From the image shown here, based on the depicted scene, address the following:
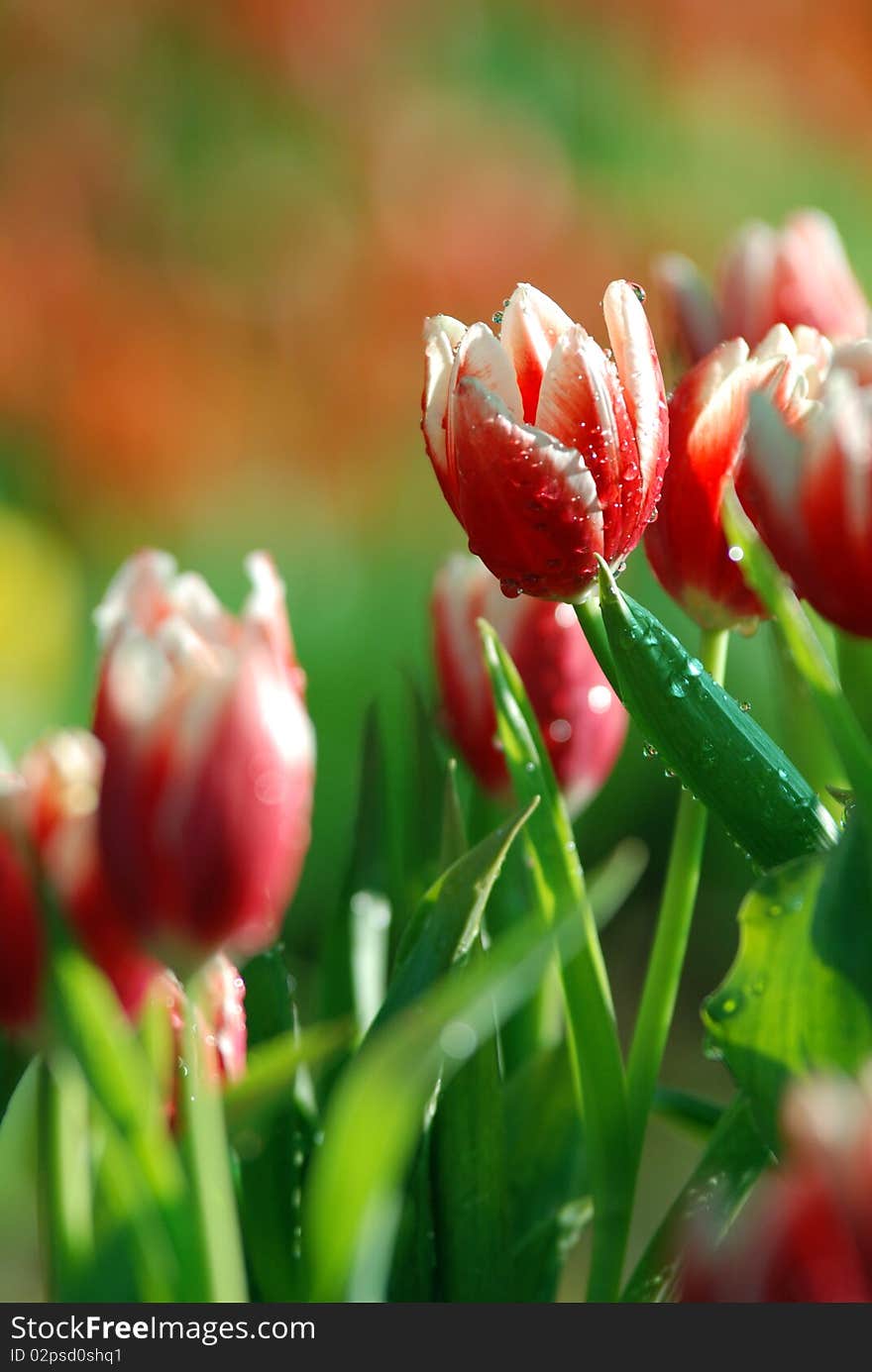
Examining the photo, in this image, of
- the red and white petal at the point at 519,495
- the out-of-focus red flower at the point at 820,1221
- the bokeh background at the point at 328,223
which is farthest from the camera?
Answer: the bokeh background at the point at 328,223

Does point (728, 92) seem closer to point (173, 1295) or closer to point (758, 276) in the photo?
point (758, 276)

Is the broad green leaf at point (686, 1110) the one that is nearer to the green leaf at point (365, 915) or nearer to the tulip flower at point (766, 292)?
the green leaf at point (365, 915)

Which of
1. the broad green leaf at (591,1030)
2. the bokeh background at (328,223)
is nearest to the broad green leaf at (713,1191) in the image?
the broad green leaf at (591,1030)

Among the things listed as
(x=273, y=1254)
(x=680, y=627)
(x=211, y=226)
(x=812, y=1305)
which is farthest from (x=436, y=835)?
(x=211, y=226)

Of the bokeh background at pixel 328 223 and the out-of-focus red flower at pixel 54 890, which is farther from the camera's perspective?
the bokeh background at pixel 328 223

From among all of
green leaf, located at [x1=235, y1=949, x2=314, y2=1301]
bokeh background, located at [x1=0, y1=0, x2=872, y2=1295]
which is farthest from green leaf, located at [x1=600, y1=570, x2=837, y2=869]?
bokeh background, located at [x1=0, y1=0, x2=872, y2=1295]

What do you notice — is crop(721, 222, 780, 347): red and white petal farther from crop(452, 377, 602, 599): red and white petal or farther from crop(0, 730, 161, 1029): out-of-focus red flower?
crop(0, 730, 161, 1029): out-of-focus red flower
